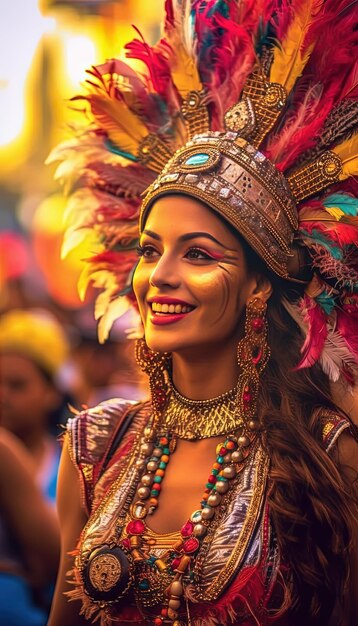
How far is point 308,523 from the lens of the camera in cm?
293

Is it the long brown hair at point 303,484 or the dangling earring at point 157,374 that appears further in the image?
the dangling earring at point 157,374

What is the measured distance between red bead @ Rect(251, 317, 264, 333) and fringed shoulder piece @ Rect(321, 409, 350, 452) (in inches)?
13.3

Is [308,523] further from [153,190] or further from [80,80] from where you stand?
[80,80]

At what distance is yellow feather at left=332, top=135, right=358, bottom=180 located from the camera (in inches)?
120

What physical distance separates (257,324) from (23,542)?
82.6 inches

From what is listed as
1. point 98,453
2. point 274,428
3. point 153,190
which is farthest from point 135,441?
Result: point 153,190

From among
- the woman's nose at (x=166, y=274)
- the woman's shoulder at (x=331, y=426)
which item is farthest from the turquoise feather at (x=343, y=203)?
the woman's shoulder at (x=331, y=426)

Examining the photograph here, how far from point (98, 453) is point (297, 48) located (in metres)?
1.49

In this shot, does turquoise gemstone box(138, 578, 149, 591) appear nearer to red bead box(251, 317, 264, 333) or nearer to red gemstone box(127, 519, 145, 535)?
red gemstone box(127, 519, 145, 535)

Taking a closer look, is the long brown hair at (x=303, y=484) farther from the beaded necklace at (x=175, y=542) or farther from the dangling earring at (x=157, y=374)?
the dangling earring at (x=157, y=374)

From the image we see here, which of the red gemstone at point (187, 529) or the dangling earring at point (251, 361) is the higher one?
the dangling earring at point (251, 361)

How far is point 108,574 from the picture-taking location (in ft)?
9.69

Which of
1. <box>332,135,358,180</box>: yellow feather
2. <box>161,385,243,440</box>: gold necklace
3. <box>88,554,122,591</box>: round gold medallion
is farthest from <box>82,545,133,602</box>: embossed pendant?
<box>332,135,358,180</box>: yellow feather

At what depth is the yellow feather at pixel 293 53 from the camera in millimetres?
3031
